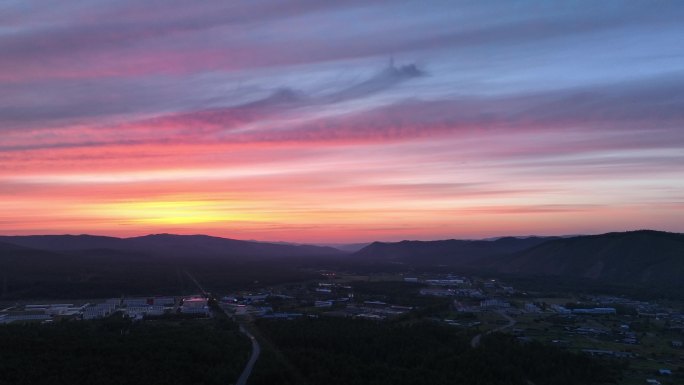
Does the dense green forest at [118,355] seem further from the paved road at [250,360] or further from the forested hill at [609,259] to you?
the forested hill at [609,259]

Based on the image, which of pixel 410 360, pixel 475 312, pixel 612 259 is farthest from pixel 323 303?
pixel 612 259

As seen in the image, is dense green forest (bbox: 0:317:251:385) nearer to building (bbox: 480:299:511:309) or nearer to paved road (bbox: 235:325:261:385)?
paved road (bbox: 235:325:261:385)

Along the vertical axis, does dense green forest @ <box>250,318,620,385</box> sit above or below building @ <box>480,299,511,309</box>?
below

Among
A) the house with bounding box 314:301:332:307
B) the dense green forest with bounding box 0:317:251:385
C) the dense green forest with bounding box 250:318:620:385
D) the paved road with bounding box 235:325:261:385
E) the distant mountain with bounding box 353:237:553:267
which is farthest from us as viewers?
the distant mountain with bounding box 353:237:553:267

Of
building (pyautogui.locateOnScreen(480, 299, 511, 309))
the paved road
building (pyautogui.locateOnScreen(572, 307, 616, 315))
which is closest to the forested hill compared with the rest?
building (pyautogui.locateOnScreen(572, 307, 616, 315))

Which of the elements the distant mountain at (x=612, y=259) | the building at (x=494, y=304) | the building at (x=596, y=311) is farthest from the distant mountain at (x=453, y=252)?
Answer: the building at (x=596, y=311)

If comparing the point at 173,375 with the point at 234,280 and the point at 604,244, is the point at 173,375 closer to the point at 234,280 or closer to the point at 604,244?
the point at 234,280

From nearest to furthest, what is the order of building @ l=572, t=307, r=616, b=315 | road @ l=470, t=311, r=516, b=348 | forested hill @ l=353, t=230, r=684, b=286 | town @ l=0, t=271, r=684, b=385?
road @ l=470, t=311, r=516, b=348 → town @ l=0, t=271, r=684, b=385 → building @ l=572, t=307, r=616, b=315 → forested hill @ l=353, t=230, r=684, b=286

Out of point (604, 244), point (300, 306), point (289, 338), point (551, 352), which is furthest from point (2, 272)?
point (604, 244)
